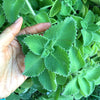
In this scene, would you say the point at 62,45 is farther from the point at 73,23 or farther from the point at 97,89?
the point at 97,89

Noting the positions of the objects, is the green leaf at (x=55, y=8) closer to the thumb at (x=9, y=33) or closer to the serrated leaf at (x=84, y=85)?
the thumb at (x=9, y=33)

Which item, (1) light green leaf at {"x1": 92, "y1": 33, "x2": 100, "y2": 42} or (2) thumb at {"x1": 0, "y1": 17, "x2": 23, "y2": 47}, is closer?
(2) thumb at {"x1": 0, "y1": 17, "x2": 23, "y2": 47}

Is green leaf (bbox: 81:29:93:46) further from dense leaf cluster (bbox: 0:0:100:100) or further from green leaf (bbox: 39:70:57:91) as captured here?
green leaf (bbox: 39:70:57:91)

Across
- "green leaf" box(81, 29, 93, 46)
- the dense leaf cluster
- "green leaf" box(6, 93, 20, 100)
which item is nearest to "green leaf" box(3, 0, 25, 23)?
the dense leaf cluster

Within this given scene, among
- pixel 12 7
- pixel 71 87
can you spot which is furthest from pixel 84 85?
pixel 12 7

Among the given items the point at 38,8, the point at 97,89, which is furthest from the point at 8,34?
the point at 97,89

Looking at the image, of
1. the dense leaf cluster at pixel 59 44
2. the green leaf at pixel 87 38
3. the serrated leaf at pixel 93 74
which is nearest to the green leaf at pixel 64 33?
the dense leaf cluster at pixel 59 44

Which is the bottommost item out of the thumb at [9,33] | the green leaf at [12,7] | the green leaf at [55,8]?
the green leaf at [55,8]

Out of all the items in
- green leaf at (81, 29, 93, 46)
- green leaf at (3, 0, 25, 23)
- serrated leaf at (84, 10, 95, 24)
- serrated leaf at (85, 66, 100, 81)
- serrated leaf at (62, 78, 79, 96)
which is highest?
green leaf at (3, 0, 25, 23)
